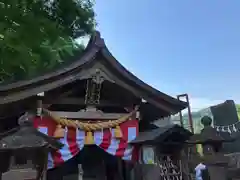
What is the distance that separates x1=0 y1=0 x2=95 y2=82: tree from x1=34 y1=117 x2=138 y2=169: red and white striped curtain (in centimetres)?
238

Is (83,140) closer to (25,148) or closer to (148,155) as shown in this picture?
(148,155)

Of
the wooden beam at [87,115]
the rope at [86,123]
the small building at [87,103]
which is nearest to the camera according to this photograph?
the small building at [87,103]

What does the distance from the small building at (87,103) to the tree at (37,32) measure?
5.53ft

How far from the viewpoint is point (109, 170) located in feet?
31.4

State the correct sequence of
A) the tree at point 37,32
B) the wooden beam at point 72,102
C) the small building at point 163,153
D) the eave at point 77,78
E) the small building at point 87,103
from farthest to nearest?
the tree at point 37,32
the wooden beam at point 72,102
the small building at point 87,103
the small building at point 163,153
the eave at point 77,78

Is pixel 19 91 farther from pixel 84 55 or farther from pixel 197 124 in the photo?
pixel 197 124

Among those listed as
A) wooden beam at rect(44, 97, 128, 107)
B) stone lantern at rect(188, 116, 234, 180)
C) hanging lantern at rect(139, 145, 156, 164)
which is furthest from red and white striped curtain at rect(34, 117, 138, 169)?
stone lantern at rect(188, 116, 234, 180)

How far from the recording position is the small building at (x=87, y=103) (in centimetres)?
715

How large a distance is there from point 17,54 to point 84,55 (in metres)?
5.55

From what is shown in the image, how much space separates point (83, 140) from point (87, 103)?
3.67ft

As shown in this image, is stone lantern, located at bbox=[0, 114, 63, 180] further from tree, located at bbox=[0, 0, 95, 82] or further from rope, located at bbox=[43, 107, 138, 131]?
tree, located at bbox=[0, 0, 95, 82]

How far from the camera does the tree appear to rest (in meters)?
11.9

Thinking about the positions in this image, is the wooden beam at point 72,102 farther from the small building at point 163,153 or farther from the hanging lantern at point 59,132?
the small building at point 163,153

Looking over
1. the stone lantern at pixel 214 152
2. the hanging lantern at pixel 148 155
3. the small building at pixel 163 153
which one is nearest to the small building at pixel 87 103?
the hanging lantern at pixel 148 155
